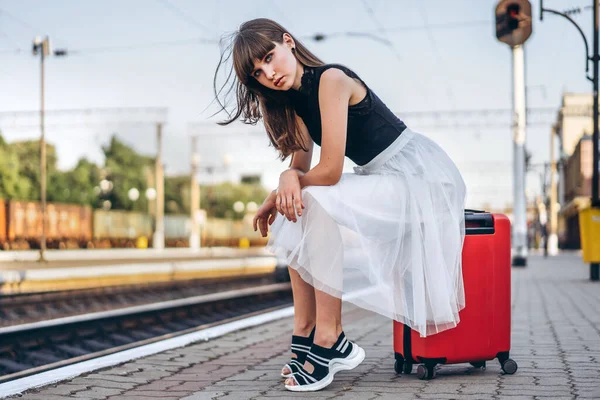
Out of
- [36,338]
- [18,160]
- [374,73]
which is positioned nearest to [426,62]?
[374,73]

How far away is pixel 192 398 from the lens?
333 cm

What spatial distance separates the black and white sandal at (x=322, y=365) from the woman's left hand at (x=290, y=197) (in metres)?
0.57

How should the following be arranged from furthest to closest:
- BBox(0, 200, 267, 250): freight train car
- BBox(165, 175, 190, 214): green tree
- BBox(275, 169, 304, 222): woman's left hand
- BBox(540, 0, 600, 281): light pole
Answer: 1. BBox(165, 175, 190, 214): green tree
2. BBox(0, 200, 267, 250): freight train car
3. BBox(540, 0, 600, 281): light pole
4. BBox(275, 169, 304, 222): woman's left hand

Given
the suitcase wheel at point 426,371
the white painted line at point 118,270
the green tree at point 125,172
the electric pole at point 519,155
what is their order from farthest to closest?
1. the green tree at point 125,172
2. the electric pole at point 519,155
3. the white painted line at point 118,270
4. the suitcase wheel at point 426,371

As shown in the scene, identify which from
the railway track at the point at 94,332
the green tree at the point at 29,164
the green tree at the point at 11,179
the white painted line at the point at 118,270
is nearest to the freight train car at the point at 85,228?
the green tree at the point at 11,179

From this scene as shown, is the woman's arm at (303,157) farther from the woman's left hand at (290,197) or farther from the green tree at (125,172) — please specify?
the green tree at (125,172)

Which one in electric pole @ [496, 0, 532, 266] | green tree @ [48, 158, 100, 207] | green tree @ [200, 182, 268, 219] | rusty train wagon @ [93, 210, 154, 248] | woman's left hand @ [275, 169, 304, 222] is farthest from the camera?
green tree @ [200, 182, 268, 219]

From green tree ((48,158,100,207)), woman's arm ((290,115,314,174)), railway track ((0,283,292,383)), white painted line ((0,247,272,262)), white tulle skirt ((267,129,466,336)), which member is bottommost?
white painted line ((0,247,272,262))

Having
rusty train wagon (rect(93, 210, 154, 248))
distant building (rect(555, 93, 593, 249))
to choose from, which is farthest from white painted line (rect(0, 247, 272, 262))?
distant building (rect(555, 93, 593, 249))

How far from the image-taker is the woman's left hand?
10.8 feet

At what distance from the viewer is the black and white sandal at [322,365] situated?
11.1ft

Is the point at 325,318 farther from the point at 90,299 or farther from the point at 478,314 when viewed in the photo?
the point at 90,299

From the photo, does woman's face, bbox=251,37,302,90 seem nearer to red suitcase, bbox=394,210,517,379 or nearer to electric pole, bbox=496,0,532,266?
red suitcase, bbox=394,210,517,379

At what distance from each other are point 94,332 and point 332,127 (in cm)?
516
